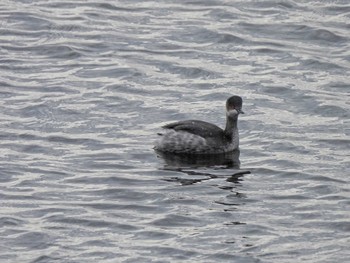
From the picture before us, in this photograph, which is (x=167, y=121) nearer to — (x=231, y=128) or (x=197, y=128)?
(x=197, y=128)

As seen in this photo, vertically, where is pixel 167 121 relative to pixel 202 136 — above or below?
above

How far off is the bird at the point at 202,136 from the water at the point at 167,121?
331 millimetres

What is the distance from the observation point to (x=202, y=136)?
23.0 metres

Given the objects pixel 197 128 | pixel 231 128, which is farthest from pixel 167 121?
pixel 231 128

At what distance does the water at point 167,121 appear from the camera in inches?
728

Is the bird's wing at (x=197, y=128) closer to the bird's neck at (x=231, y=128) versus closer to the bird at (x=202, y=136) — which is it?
the bird at (x=202, y=136)

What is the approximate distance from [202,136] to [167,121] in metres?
1.14

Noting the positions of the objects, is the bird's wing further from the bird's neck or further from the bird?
the bird's neck

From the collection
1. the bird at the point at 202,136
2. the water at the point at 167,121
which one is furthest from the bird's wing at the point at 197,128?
the water at the point at 167,121

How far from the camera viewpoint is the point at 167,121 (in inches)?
944

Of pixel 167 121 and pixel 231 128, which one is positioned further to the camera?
pixel 167 121

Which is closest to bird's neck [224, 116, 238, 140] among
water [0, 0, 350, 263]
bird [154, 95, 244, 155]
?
bird [154, 95, 244, 155]

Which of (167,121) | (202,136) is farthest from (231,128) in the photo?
(167,121)

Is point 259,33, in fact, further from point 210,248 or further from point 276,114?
point 210,248
